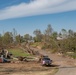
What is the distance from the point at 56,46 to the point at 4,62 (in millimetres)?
32797

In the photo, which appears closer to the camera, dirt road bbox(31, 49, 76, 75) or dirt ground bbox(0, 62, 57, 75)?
dirt road bbox(31, 49, 76, 75)

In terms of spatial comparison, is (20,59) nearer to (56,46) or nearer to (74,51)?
(74,51)

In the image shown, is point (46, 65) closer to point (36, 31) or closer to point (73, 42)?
point (73, 42)

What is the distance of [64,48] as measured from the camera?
251 feet

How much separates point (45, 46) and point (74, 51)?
1097 inches

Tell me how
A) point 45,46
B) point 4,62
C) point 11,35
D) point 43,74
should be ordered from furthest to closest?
1. point 11,35
2. point 45,46
3. point 4,62
4. point 43,74

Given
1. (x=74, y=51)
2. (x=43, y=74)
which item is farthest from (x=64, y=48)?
(x=43, y=74)

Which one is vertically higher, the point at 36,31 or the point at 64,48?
the point at 36,31

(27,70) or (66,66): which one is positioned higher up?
(27,70)

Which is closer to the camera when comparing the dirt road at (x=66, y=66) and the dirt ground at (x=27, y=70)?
the dirt road at (x=66, y=66)

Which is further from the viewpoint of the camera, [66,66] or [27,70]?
[66,66]

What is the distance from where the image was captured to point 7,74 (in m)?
34.6

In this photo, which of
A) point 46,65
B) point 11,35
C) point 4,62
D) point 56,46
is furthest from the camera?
point 11,35

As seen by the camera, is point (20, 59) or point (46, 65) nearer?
point (46, 65)
